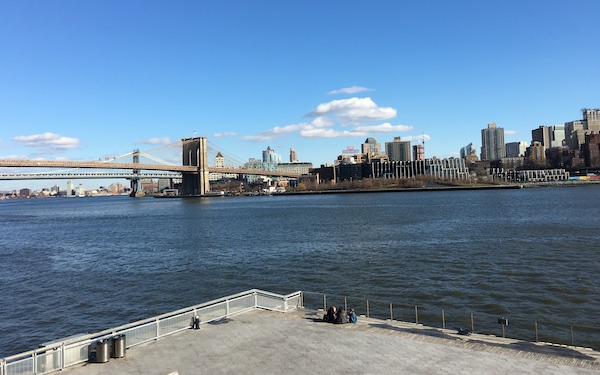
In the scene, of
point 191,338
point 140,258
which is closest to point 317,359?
point 191,338

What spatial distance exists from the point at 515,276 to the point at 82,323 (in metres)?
19.2

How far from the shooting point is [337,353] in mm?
9828

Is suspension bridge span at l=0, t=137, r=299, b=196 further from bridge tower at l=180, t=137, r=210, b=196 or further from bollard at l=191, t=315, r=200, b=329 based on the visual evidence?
bollard at l=191, t=315, r=200, b=329

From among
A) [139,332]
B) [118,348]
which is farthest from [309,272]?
[118,348]

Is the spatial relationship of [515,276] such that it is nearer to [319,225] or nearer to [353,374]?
[353,374]

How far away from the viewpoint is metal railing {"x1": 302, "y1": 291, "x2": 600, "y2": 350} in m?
12.7

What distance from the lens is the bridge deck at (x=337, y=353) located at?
29.1ft

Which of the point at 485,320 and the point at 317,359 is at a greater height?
the point at 317,359

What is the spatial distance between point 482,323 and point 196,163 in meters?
130

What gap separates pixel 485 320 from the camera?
14.6 m

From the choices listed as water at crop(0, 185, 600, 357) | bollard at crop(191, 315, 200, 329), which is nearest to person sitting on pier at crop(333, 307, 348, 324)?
bollard at crop(191, 315, 200, 329)

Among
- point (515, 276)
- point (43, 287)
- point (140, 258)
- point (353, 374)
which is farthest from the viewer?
point (140, 258)

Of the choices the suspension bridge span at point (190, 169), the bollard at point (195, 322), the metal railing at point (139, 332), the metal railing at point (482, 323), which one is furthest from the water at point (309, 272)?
the suspension bridge span at point (190, 169)

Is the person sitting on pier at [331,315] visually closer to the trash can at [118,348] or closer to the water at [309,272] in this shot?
the water at [309,272]
